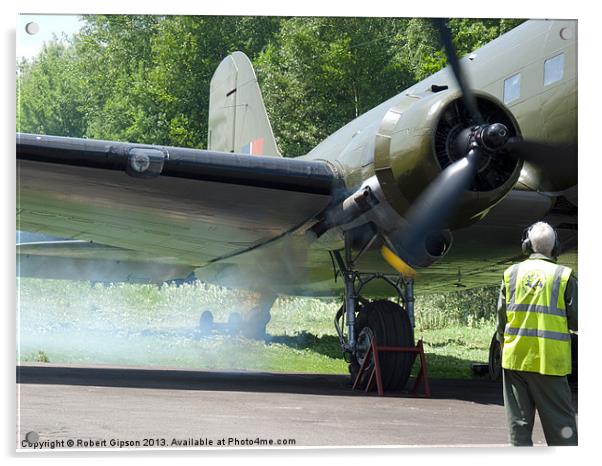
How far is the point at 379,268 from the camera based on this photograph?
412 inches

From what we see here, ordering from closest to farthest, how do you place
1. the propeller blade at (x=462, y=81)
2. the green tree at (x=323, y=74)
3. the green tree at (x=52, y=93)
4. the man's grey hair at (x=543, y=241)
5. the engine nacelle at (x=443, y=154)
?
the man's grey hair at (x=543, y=241)
the green tree at (x=52, y=93)
the propeller blade at (x=462, y=81)
the engine nacelle at (x=443, y=154)
the green tree at (x=323, y=74)

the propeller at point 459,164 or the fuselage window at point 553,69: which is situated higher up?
the fuselage window at point 553,69

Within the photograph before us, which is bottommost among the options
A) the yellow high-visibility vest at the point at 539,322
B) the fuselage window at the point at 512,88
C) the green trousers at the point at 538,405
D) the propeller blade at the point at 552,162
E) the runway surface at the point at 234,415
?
the runway surface at the point at 234,415

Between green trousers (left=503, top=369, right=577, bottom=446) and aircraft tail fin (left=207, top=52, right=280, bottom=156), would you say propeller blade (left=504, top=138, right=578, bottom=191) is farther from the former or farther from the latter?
aircraft tail fin (left=207, top=52, right=280, bottom=156)

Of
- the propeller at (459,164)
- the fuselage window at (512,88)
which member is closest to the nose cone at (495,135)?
the propeller at (459,164)

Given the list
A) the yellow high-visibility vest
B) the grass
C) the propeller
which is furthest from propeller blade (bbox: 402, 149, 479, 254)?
the grass

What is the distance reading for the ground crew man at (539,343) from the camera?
5.63 metres

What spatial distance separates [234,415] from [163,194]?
3353 mm

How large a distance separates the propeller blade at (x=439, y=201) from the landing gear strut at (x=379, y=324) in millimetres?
681

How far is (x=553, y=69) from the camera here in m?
9.70

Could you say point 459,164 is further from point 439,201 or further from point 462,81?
point 462,81

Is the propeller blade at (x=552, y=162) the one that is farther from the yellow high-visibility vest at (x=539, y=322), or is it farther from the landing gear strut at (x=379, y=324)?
the yellow high-visibility vest at (x=539, y=322)

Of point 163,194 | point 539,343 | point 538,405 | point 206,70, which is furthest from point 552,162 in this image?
point 206,70

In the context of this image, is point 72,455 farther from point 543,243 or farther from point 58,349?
point 58,349
